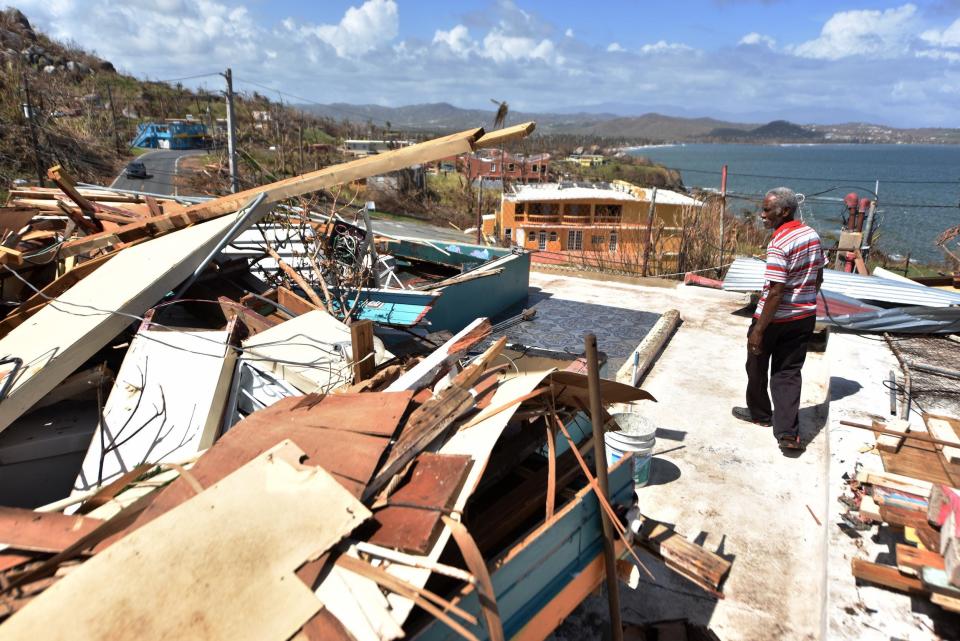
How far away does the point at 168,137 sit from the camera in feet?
137

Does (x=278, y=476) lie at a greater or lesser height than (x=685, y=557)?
greater

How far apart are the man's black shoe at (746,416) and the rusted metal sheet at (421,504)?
13.1ft

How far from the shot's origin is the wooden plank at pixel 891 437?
3.80 metres

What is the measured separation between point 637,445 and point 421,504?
2513 millimetres

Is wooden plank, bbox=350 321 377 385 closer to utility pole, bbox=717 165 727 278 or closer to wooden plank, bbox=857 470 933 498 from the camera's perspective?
wooden plank, bbox=857 470 933 498

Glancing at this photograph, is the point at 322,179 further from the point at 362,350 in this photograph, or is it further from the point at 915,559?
the point at 915,559

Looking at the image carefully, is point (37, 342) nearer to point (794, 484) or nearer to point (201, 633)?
point (201, 633)

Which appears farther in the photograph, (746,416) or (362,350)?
(746,416)

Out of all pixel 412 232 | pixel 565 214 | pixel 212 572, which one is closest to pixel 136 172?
pixel 412 232

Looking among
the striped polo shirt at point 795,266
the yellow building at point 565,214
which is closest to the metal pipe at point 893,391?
the striped polo shirt at point 795,266

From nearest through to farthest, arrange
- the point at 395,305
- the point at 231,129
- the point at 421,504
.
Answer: the point at 421,504
the point at 395,305
the point at 231,129

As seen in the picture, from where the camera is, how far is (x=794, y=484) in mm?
4410

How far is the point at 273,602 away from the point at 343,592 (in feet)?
0.67

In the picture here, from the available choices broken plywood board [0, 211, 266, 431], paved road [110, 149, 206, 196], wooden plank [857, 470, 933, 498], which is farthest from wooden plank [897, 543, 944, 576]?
paved road [110, 149, 206, 196]
